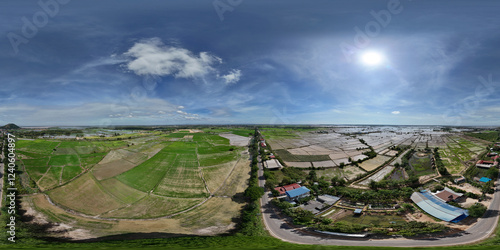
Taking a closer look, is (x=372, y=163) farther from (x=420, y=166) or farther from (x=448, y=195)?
(x=448, y=195)

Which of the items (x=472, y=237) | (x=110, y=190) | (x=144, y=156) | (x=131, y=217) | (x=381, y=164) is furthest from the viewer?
(x=144, y=156)

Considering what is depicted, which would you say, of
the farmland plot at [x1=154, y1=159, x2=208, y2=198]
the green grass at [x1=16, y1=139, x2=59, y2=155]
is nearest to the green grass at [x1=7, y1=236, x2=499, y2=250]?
the farmland plot at [x1=154, y1=159, x2=208, y2=198]

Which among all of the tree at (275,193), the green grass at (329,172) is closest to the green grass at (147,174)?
the tree at (275,193)

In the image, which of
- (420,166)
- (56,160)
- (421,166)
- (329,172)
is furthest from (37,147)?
(421,166)

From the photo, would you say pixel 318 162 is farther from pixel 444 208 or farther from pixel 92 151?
pixel 92 151

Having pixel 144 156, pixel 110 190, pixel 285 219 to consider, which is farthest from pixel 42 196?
pixel 285 219

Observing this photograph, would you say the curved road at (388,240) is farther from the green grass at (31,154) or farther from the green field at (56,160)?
the green grass at (31,154)
